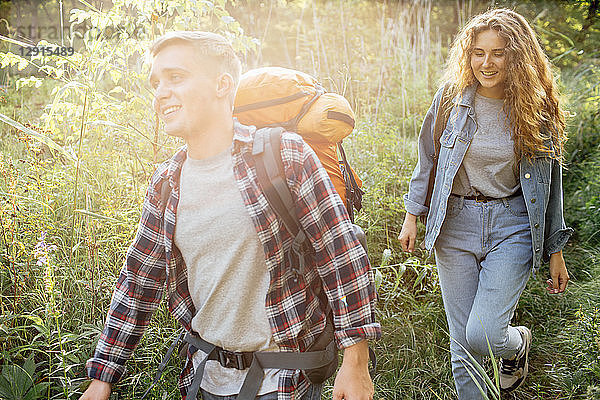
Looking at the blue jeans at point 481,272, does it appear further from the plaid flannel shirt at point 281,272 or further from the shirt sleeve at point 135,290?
the shirt sleeve at point 135,290

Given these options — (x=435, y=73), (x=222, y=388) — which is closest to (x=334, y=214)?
(x=222, y=388)

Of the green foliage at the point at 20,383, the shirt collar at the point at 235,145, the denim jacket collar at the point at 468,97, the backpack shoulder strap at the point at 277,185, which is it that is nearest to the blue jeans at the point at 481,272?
the denim jacket collar at the point at 468,97

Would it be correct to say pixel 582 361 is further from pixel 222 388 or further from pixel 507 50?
pixel 222 388

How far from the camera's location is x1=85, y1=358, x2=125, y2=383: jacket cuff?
212cm

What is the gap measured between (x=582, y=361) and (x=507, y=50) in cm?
191

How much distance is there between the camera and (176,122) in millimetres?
2064

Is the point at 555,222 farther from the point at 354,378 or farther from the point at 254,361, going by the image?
the point at 254,361

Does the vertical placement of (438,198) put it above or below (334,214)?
below

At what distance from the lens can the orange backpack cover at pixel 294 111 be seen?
2.41 meters

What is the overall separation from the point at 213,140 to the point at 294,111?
46 centimetres

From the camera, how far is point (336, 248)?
6.38 ft

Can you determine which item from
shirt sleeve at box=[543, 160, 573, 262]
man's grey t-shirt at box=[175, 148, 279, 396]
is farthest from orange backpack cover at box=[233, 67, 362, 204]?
shirt sleeve at box=[543, 160, 573, 262]

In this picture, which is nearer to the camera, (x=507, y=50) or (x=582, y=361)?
(x=507, y=50)

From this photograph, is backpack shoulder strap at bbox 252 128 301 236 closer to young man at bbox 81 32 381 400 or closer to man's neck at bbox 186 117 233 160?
young man at bbox 81 32 381 400
